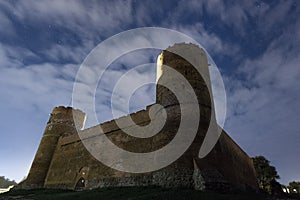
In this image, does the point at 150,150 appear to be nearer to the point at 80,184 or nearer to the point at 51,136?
the point at 80,184

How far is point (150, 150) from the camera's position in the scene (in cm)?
1538

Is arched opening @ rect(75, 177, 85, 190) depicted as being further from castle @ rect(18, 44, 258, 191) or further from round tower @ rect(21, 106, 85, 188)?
round tower @ rect(21, 106, 85, 188)

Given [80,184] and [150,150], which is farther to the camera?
[80,184]

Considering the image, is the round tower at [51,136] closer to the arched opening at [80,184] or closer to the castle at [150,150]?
the castle at [150,150]

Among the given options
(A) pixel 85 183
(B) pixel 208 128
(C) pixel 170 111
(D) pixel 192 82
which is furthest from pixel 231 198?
(A) pixel 85 183

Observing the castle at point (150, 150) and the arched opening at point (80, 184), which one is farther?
the arched opening at point (80, 184)

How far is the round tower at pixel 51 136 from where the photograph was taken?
78.4ft

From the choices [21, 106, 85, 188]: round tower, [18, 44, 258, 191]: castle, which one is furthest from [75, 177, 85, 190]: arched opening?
[21, 106, 85, 188]: round tower

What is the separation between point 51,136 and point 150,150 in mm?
16526

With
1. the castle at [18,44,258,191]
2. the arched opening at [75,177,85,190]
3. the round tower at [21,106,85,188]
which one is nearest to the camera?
the castle at [18,44,258,191]

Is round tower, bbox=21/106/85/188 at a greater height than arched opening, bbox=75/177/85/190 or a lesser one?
greater

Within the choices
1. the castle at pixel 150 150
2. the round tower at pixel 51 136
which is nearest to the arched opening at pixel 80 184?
the castle at pixel 150 150

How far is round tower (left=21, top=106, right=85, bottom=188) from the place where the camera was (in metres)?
23.9

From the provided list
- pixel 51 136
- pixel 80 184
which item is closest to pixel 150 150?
pixel 80 184
